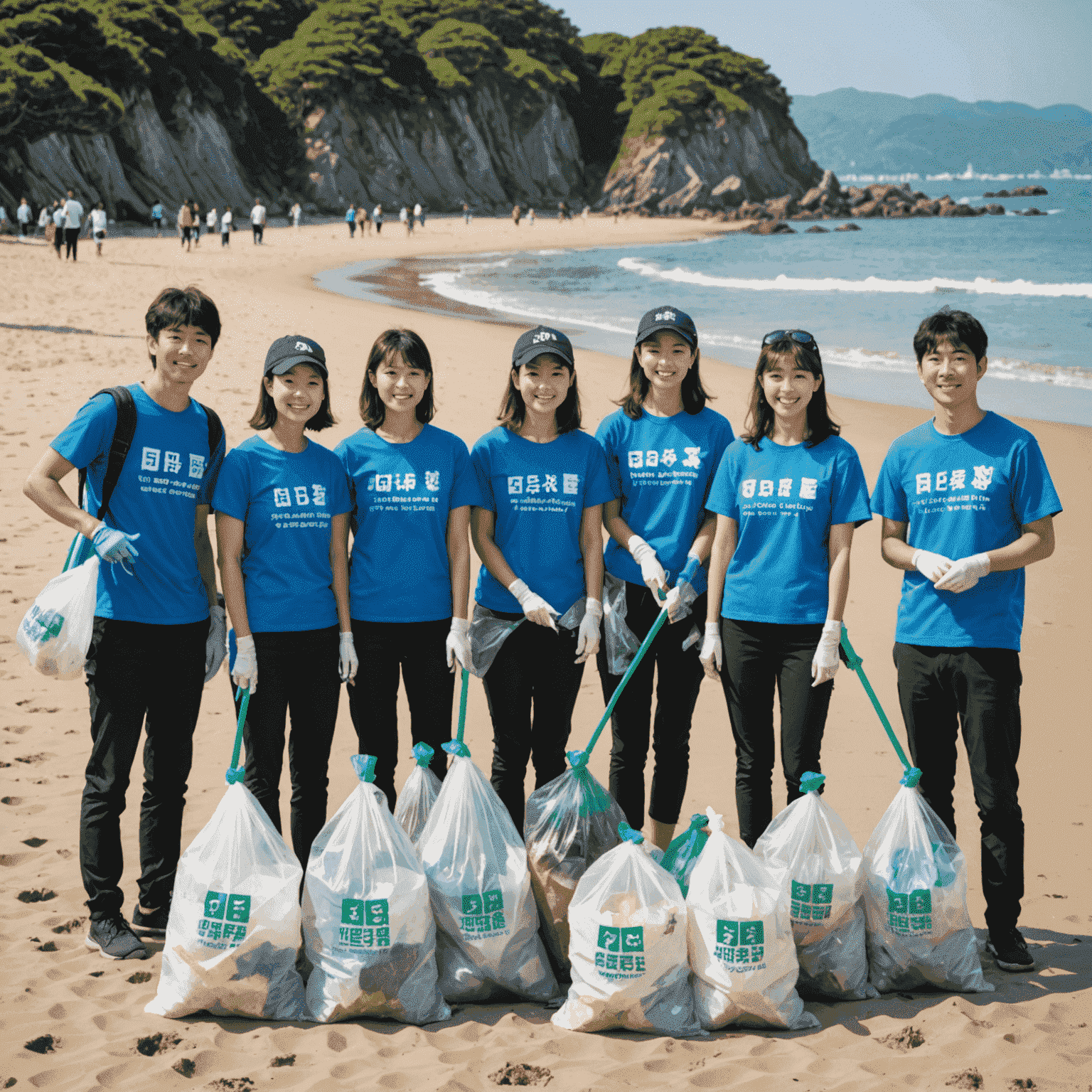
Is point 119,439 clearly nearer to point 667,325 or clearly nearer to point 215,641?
point 215,641

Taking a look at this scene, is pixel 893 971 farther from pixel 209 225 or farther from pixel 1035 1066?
pixel 209 225

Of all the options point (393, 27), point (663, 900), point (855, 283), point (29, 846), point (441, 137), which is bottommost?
point (29, 846)

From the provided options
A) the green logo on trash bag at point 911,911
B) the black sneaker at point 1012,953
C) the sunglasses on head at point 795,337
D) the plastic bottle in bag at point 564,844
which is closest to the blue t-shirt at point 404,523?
the plastic bottle in bag at point 564,844

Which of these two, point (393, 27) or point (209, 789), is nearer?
point (209, 789)

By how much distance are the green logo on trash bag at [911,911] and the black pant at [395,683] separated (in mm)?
1356

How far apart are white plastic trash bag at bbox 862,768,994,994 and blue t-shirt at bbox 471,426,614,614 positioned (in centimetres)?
115

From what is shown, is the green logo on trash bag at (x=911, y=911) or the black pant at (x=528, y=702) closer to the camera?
the green logo on trash bag at (x=911, y=911)

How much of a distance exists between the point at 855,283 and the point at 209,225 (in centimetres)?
2418

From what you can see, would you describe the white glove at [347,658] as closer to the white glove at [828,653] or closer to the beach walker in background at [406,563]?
the beach walker in background at [406,563]

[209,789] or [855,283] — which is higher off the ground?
[855,283]

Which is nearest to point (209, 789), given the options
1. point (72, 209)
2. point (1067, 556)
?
point (1067, 556)

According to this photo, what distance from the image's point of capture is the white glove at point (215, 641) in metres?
3.32

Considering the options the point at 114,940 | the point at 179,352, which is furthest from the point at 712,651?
the point at 114,940

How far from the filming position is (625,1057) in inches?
106
